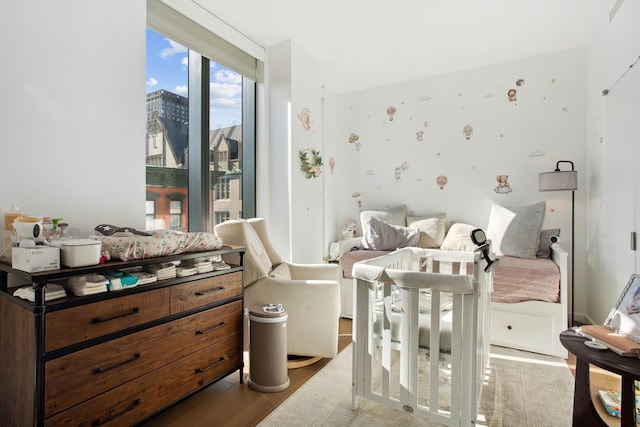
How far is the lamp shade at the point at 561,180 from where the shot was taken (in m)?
2.97

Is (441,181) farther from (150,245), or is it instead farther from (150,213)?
(150,245)

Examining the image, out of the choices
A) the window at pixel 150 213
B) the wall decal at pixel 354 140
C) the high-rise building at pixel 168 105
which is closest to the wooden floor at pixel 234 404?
the window at pixel 150 213

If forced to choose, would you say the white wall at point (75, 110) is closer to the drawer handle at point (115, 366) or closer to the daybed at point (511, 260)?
the drawer handle at point (115, 366)

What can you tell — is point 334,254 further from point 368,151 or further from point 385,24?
point 385,24

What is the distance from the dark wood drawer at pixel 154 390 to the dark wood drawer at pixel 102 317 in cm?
25

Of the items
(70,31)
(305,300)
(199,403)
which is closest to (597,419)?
(305,300)

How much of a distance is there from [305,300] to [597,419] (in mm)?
1543

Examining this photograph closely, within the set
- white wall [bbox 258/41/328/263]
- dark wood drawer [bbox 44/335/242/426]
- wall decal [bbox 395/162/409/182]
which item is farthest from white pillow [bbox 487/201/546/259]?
dark wood drawer [bbox 44/335/242/426]

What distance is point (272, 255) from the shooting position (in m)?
2.80

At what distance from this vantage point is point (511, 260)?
283cm

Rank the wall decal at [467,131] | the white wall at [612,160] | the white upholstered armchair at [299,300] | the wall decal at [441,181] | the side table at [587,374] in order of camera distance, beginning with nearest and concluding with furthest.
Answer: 1. the side table at [587,374]
2. the white wall at [612,160]
3. the white upholstered armchair at [299,300]
4. the wall decal at [467,131]
5. the wall decal at [441,181]

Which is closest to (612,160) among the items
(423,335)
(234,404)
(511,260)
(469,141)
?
(511,260)

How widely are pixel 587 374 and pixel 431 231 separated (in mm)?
2300

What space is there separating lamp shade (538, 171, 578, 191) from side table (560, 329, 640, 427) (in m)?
1.87
